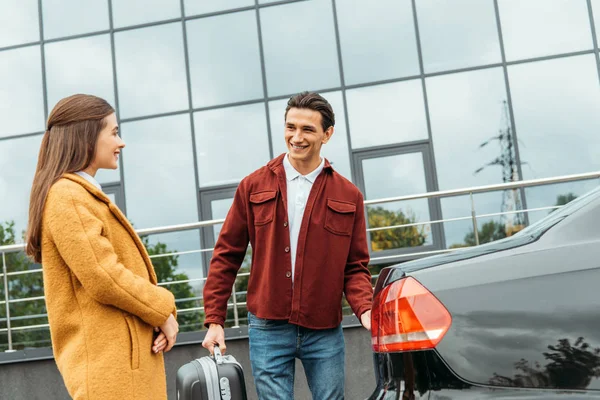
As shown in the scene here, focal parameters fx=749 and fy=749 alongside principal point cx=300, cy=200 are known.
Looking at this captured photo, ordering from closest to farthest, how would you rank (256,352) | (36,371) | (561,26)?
1. (256,352)
2. (36,371)
3. (561,26)

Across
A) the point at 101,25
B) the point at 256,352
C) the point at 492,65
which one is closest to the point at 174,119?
the point at 101,25

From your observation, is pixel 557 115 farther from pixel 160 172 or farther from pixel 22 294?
pixel 22 294

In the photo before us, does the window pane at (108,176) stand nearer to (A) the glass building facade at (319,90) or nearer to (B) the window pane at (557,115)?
(A) the glass building facade at (319,90)

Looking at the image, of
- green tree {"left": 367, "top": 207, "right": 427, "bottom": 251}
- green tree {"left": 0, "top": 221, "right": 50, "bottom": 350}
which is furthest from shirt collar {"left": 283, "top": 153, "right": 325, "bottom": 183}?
green tree {"left": 367, "top": 207, "right": 427, "bottom": 251}

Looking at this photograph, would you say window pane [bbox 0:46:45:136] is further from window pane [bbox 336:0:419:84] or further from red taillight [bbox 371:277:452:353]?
red taillight [bbox 371:277:452:353]

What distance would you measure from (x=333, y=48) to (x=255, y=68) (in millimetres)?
1239

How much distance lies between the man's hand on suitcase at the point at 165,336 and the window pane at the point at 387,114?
845 centimetres

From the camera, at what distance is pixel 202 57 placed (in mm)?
11688

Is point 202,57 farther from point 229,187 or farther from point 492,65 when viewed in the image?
point 492,65

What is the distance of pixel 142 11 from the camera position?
1193cm

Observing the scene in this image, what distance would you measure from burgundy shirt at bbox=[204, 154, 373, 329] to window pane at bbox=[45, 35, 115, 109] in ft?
29.3

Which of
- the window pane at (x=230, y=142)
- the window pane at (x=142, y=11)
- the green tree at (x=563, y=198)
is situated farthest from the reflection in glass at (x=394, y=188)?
the window pane at (x=142, y=11)

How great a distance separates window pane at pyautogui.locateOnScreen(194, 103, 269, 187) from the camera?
11320 millimetres

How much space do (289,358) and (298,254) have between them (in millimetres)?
473
